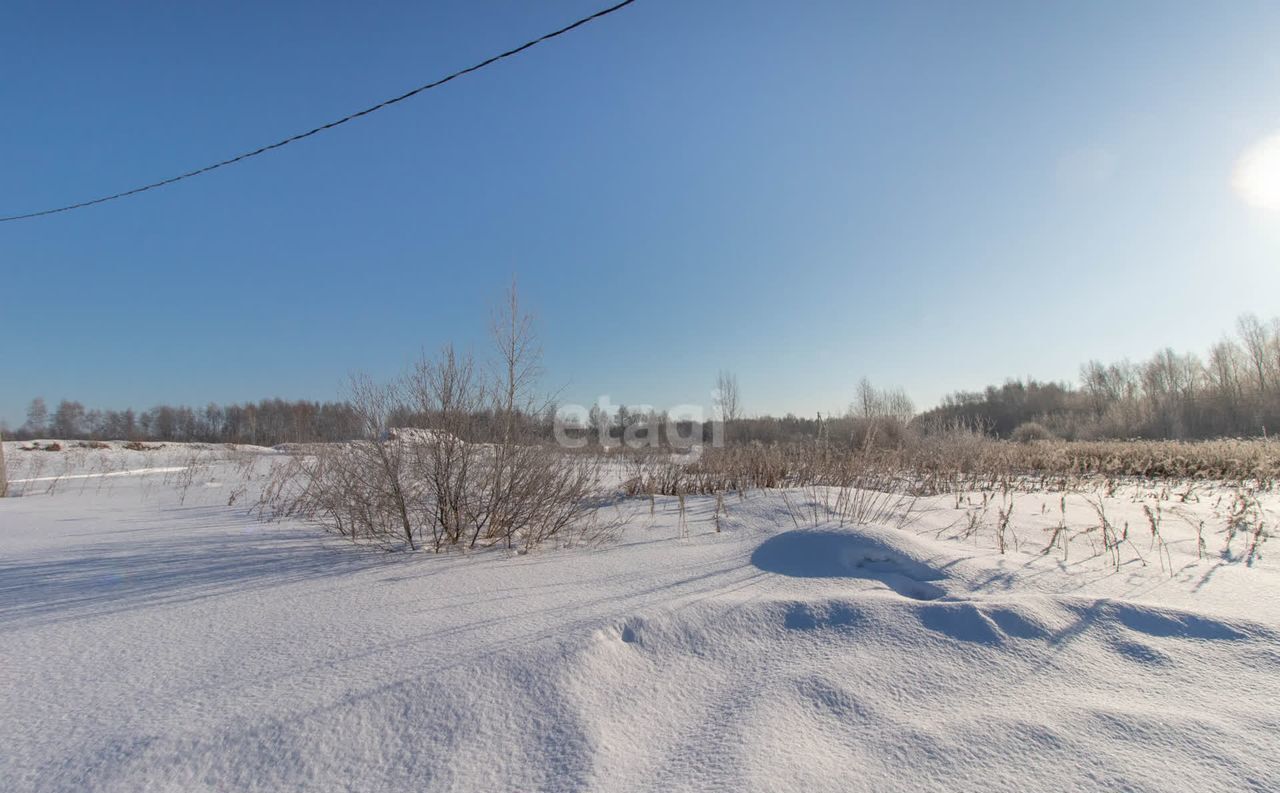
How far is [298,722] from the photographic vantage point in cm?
183

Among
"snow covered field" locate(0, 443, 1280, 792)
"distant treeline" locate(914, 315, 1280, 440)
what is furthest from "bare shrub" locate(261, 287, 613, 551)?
"distant treeline" locate(914, 315, 1280, 440)

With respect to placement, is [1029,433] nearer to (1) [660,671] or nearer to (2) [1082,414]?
(2) [1082,414]

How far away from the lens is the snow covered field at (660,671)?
1.64 meters

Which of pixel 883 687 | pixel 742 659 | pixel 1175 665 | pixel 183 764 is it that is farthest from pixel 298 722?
pixel 1175 665

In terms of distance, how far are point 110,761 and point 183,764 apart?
233mm

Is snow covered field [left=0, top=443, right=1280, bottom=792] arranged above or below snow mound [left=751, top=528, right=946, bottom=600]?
below

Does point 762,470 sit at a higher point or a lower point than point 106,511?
higher

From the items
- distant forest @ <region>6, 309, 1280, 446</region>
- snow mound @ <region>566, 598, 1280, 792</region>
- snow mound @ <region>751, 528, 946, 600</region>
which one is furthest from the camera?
distant forest @ <region>6, 309, 1280, 446</region>

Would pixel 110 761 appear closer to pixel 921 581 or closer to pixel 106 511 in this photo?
pixel 921 581

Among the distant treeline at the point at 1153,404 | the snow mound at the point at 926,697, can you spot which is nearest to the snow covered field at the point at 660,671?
the snow mound at the point at 926,697

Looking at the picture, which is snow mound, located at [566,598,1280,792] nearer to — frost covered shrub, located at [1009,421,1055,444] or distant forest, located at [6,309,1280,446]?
distant forest, located at [6,309,1280,446]

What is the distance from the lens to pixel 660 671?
7.45 ft

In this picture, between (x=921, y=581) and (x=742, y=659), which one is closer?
(x=742, y=659)

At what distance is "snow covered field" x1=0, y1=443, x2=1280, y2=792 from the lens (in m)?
1.64
